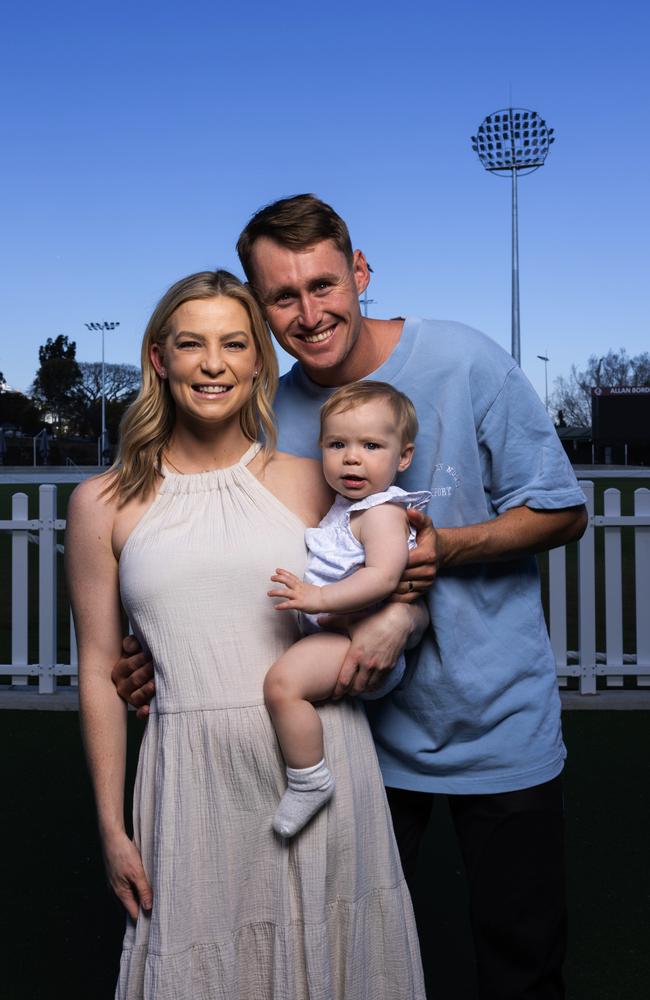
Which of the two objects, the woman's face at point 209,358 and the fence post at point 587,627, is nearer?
the woman's face at point 209,358

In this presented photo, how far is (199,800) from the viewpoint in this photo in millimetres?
2141

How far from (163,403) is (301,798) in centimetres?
95

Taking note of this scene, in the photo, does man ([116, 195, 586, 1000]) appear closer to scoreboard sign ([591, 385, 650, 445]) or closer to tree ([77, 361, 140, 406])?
scoreboard sign ([591, 385, 650, 445])

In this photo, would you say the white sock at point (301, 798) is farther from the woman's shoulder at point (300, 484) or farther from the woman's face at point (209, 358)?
the woman's face at point (209, 358)

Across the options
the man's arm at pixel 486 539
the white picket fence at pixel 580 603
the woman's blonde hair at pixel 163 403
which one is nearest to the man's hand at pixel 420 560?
the man's arm at pixel 486 539

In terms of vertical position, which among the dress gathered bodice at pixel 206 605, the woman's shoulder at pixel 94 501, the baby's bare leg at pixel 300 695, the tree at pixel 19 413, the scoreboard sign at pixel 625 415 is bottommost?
the baby's bare leg at pixel 300 695

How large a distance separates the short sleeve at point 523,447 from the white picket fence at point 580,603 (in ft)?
15.8

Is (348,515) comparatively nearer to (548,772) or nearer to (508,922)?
(548,772)

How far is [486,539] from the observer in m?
2.36

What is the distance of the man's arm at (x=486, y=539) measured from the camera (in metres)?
2.25

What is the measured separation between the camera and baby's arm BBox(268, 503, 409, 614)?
2107 millimetres

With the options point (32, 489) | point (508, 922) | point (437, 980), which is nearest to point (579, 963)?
point (437, 980)

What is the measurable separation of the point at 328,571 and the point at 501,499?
554 mm

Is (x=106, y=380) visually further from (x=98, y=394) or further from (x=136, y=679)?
(x=136, y=679)
